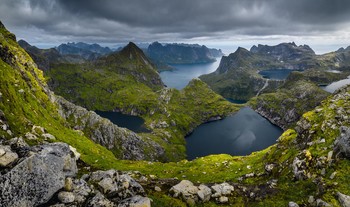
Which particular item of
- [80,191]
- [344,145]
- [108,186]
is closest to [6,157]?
[80,191]

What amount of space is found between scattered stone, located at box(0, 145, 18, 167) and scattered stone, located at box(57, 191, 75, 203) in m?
5.84

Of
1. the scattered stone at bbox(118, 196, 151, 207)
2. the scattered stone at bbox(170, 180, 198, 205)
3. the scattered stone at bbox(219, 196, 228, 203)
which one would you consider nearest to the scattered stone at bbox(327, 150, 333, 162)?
the scattered stone at bbox(219, 196, 228, 203)

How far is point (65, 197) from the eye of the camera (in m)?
25.0

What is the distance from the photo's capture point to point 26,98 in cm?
7719

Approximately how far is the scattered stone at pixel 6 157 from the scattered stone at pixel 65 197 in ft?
19.2

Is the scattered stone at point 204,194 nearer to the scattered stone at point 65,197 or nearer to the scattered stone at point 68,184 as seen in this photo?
the scattered stone at point 68,184

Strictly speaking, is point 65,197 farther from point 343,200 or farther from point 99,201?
point 343,200

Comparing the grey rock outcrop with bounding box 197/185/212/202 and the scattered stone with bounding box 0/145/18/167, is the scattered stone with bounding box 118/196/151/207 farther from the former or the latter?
the scattered stone with bounding box 0/145/18/167

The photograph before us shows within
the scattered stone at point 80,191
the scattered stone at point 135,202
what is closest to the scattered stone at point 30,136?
the scattered stone at point 80,191

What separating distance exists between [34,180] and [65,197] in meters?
3.44

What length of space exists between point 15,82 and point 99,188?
2563 inches

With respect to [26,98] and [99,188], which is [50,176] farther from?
[26,98]

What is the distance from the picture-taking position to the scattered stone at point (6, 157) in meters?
24.2

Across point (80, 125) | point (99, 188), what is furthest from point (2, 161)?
point (80, 125)
